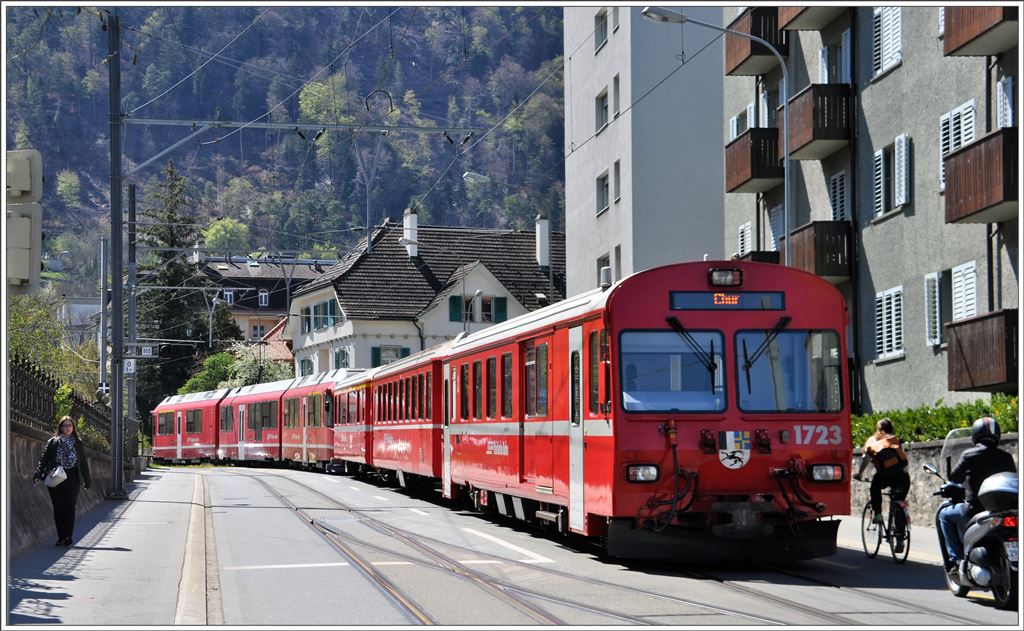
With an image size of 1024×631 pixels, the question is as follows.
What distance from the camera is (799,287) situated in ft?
52.2

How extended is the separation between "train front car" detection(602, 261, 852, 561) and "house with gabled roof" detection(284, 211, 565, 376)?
57.5m

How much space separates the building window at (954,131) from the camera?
26.8m

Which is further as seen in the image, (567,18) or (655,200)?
(567,18)

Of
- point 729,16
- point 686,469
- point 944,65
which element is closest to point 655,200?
point 729,16

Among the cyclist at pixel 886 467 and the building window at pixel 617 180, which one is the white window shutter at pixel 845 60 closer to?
the building window at pixel 617 180

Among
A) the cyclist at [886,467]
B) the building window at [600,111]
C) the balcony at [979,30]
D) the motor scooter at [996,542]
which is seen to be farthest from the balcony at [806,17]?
the motor scooter at [996,542]

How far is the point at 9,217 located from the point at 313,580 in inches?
238

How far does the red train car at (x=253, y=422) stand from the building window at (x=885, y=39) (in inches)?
1092

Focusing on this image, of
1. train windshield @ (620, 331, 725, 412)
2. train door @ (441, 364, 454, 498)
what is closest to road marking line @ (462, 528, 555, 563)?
train windshield @ (620, 331, 725, 412)

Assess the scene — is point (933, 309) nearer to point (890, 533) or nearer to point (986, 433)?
point (890, 533)

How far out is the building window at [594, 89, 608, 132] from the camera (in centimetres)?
4972

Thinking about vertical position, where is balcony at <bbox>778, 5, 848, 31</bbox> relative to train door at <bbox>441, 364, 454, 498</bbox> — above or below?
above

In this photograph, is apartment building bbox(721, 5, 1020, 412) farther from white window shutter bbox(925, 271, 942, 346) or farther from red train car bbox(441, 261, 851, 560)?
red train car bbox(441, 261, 851, 560)

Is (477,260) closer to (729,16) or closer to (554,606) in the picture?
(729,16)
